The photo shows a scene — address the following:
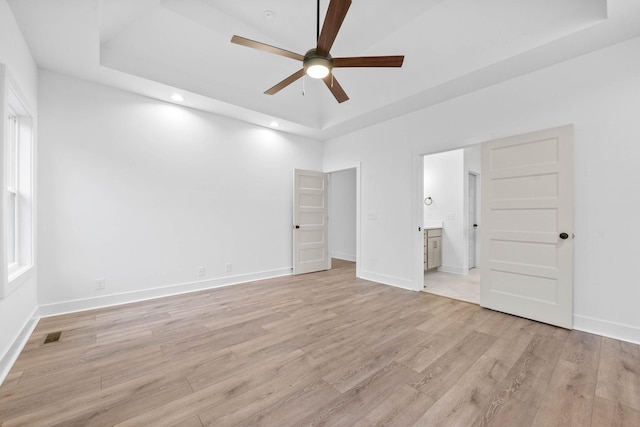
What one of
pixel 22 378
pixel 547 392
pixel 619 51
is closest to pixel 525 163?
pixel 619 51

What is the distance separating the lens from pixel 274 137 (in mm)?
5105

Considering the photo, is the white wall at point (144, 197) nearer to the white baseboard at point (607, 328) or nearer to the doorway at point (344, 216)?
the doorway at point (344, 216)

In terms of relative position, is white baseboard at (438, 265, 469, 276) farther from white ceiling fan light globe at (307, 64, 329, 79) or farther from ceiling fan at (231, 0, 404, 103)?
white ceiling fan light globe at (307, 64, 329, 79)

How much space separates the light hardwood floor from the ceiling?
2.88 m

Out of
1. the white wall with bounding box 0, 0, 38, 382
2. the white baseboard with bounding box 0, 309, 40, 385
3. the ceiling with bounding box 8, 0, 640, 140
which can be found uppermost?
the ceiling with bounding box 8, 0, 640, 140

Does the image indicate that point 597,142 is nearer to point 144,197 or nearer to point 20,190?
point 144,197

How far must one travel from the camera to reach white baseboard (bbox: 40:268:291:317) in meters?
3.13

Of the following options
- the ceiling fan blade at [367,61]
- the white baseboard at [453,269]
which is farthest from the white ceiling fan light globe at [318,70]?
the white baseboard at [453,269]

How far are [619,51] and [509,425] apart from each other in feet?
11.5

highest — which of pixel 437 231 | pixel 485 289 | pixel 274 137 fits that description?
pixel 274 137

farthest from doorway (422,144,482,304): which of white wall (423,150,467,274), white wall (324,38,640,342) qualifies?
white wall (324,38,640,342)

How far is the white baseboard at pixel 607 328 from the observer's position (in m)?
2.45

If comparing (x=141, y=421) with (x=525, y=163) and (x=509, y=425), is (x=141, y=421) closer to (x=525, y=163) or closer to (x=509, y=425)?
(x=509, y=425)

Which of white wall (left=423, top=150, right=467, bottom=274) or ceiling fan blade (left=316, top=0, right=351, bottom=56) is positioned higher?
ceiling fan blade (left=316, top=0, right=351, bottom=56)
